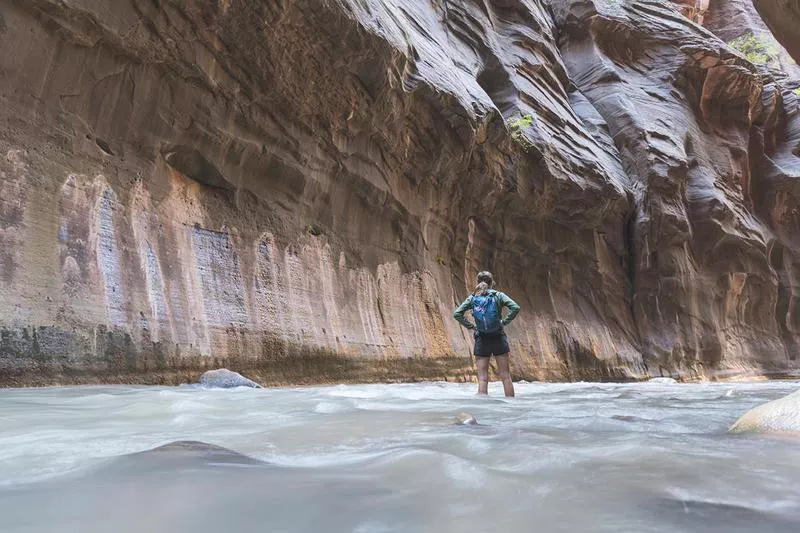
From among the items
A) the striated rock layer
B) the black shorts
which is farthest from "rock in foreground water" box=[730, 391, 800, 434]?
the striated rock layer

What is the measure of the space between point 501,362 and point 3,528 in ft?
19.6

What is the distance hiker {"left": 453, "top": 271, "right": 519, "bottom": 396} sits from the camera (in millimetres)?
6883

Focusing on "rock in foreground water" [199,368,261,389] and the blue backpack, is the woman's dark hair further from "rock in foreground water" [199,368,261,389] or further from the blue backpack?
"rock in foreground water" [199,368,261,389]

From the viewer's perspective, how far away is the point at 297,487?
186cm

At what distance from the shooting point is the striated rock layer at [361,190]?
6.25 metres

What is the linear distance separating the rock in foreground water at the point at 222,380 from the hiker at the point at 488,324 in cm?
254

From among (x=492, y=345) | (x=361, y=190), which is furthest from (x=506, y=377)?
(x=361, y=190)

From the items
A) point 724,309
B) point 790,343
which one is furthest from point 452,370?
point 790,343

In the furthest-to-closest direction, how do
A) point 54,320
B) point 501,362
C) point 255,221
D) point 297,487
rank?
point 255,221, point 501,362, point 54,320, point 297,487

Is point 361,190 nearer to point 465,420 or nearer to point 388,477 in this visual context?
point 465,420

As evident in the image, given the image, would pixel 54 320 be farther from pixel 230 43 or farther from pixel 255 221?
pixel 230 43

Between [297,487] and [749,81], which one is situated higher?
[749,81]

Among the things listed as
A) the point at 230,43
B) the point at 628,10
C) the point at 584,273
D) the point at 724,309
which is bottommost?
the point at 724,309

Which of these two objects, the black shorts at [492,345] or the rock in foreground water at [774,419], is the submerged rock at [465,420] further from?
the black shorts at [492,345]
